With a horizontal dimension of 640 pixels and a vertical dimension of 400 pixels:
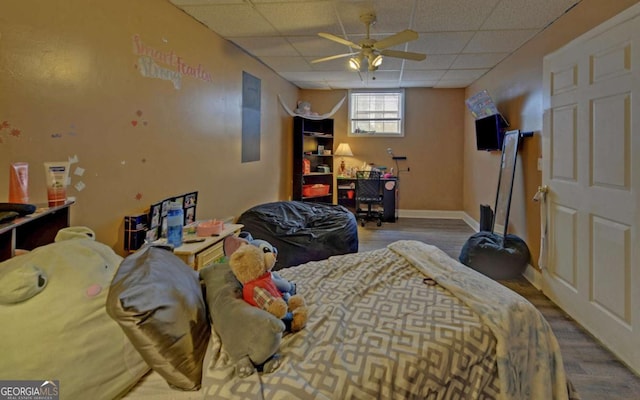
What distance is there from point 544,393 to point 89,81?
281cm

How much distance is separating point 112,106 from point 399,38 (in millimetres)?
2239

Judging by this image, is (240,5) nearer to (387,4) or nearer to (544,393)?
(387,4)

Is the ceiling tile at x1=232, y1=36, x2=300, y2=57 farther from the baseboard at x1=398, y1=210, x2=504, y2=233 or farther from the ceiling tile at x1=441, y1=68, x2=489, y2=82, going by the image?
the baseboard at x1=398, y1=210, x2=504, y2=233

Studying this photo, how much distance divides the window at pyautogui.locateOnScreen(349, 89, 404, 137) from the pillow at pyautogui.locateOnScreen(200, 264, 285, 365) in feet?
20.0

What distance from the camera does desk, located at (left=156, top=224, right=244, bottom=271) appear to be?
2229 millimetres

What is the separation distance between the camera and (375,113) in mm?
7012

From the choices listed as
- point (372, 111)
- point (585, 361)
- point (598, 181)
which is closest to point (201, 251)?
point (585, 361)

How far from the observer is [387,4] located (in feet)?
9.32

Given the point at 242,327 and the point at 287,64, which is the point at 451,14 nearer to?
the point at 287,64

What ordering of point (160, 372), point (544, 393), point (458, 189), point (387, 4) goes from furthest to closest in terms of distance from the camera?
point (458, 189)
point (387, 4)
point (544, 393)
point (160, 372)

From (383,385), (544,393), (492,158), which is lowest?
(544,393)

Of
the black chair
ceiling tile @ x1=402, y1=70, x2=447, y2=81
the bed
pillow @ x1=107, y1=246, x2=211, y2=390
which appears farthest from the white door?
the black chair

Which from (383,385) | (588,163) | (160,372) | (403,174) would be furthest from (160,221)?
(403,174)

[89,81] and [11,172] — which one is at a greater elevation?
[89,81]
